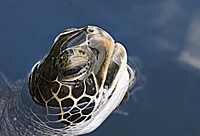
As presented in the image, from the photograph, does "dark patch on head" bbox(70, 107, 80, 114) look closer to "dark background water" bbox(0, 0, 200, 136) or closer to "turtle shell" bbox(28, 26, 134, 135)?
"turtle shell" bbox(28, 26, 134, 135)

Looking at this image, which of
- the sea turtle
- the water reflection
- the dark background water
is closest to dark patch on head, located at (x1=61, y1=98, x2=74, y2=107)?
the sea turtle

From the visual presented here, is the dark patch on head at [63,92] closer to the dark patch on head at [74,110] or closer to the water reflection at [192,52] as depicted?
the dark patch on head at [74,110]

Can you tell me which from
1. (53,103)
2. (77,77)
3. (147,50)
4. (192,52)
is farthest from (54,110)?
(192,52)

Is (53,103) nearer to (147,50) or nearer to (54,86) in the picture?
(54,86)

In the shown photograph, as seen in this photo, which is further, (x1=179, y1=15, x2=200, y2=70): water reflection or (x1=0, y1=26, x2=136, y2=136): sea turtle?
(x1=179, y1=15, x2=200, y2=70): water reflection

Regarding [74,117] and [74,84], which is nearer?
[74,84]

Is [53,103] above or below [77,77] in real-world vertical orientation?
below

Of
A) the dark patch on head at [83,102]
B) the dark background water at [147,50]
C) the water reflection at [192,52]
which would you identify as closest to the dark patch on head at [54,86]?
the dark patch on head at [83,102]

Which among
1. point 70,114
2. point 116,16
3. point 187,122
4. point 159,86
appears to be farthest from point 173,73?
point 70,114
